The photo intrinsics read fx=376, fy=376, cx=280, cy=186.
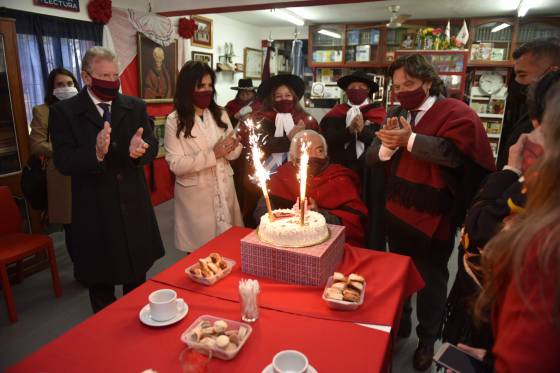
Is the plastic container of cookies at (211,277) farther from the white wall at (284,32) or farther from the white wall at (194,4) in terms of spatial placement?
the white wall at (284,32)

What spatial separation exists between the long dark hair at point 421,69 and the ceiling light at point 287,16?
457cm

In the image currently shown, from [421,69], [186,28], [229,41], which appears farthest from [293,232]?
[229,41]

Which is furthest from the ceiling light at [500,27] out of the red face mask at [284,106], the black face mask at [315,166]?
the black face mask at [315,166]

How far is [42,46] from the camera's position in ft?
12.1

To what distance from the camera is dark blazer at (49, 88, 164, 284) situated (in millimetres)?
2029

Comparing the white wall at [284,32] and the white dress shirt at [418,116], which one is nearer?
the white dress shirt at [418,116]

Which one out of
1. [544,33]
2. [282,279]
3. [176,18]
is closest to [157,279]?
[282,279]

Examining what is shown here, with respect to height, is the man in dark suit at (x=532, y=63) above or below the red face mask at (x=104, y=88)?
above

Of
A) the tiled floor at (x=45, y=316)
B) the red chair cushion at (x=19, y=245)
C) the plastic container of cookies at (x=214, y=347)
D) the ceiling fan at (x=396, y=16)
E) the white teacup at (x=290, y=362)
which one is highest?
the ceiling fan at (x=396, y=16)

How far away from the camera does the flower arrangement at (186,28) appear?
5.34 m

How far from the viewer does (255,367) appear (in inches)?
46.0

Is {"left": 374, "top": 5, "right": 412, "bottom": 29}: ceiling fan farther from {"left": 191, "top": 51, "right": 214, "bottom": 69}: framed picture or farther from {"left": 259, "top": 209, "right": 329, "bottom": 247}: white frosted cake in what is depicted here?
{"left": 259, "top": 209, "right": 329, "bottom": 247}: white frosted cake

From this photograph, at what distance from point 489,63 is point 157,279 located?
21.5 ft

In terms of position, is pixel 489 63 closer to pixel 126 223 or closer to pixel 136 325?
pixel 126 223
